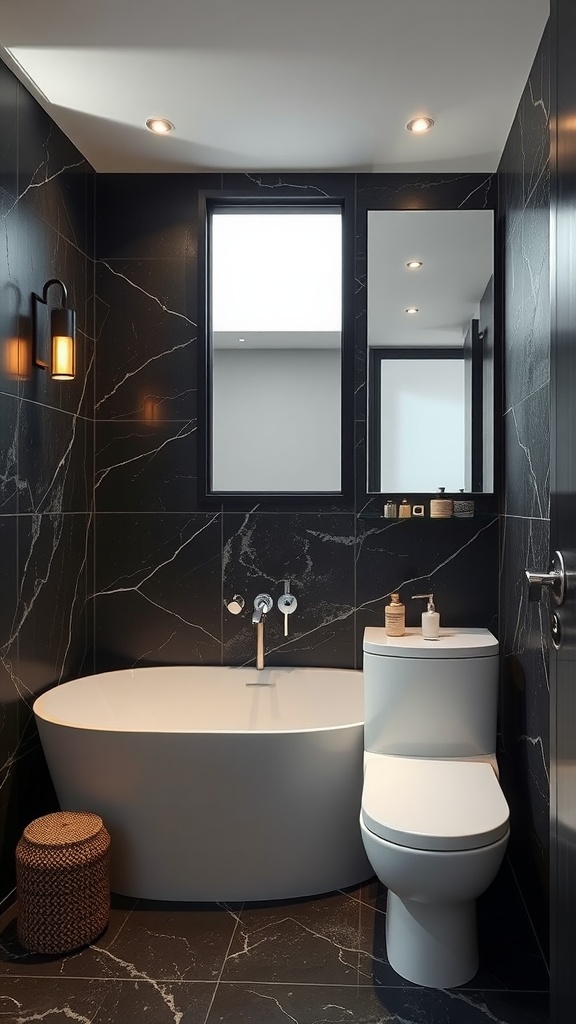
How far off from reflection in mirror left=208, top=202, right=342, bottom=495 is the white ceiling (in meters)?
0.29

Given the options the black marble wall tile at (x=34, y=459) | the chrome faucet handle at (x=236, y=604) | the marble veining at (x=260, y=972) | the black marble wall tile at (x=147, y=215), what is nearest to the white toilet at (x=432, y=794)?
the marble veining at (x=260, y=972)

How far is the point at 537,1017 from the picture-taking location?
1.87 metres

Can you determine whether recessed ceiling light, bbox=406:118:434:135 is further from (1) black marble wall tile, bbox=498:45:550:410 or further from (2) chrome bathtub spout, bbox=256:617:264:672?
(2) chrome bathtub spout, bbox=256:617:264:672

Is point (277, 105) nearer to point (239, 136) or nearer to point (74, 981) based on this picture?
point (239, 136)

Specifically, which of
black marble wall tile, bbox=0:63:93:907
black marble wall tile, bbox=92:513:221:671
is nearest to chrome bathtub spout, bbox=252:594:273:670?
black marble wall tile, bbox=92:513:221:671

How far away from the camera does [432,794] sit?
214cm

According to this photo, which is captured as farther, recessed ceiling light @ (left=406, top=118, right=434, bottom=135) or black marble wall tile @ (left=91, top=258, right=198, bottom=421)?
black marble wall tile @ (left=91, top=258, right=198, bottom=421)

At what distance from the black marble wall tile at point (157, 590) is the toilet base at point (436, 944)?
4.53ft

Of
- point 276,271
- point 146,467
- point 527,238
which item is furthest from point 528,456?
point 146,467

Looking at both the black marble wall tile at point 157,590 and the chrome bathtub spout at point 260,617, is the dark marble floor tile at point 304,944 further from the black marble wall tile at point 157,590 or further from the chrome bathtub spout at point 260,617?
the black marble wall tile at point 157,590

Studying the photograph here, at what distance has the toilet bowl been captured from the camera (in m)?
1.88

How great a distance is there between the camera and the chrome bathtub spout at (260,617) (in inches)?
118

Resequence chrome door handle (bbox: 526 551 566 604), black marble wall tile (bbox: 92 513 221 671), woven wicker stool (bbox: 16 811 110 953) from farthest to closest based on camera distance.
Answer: black marble wall tile (bbox: 92 513 221 671) → woven wicker stool (bbox: 16 811 110 953) → chrome door handle (bbox: 526 551 566 604)

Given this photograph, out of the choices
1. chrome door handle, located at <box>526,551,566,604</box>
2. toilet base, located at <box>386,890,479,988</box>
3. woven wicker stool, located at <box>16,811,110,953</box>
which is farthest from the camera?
woven wicker stool, located at <box>16,811,110,953</box>
